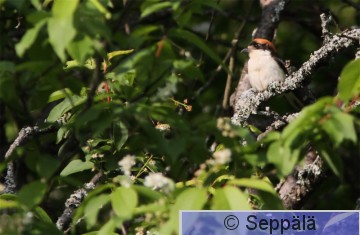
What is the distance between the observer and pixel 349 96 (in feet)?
12.7

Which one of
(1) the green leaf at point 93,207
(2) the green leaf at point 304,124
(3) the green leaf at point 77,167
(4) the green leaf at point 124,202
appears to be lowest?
(3) the green leaf at point 77,167

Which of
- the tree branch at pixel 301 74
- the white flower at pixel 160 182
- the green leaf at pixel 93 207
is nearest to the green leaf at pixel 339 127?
the white flower at pixel 160 182

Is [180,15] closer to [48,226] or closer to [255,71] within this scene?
[48,226]

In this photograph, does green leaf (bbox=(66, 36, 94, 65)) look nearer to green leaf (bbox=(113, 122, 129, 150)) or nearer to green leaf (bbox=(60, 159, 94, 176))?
green leaf (bbox=(113, 122, 129, 150))

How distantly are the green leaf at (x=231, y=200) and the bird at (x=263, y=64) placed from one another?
413 centimetres

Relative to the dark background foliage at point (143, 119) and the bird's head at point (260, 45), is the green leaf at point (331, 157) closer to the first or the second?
the dark background foliage at point (143, 119)

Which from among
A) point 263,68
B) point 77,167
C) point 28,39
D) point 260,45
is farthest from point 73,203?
point 263,68

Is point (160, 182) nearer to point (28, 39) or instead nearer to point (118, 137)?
point (28, 39)

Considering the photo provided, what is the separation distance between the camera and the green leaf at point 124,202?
136 inches

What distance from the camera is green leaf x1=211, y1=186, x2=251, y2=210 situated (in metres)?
3.45

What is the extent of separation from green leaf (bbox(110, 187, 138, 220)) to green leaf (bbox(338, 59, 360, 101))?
977mm

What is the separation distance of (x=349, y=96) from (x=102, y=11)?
1.07 metres

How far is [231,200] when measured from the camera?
11.4 feet

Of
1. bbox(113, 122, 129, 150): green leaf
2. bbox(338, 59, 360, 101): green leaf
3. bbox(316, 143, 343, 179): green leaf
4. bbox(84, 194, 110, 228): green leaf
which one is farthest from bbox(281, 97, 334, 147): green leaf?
bbox(113, 122, 129, 150): green leaf
